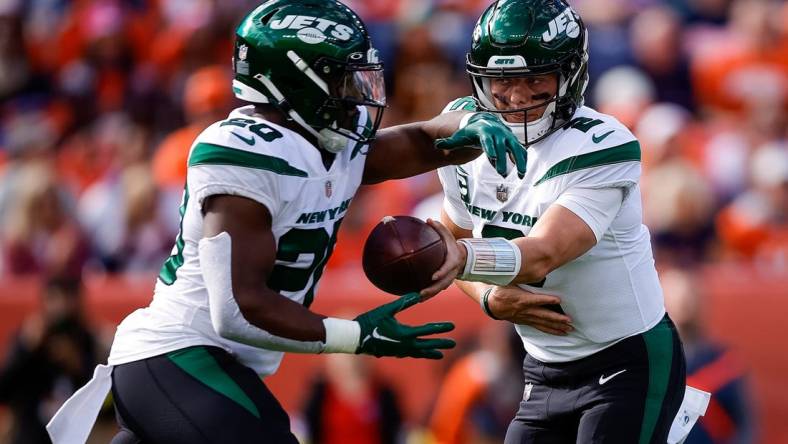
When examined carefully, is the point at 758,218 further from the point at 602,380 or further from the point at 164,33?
the point at 164,33

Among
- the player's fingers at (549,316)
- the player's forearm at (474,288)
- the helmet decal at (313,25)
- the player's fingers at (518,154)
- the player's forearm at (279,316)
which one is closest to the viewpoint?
the player's forearm at (279,316)

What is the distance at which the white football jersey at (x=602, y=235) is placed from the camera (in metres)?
3.86

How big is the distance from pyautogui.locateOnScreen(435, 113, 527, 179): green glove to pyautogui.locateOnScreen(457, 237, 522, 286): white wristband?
0.69 ft

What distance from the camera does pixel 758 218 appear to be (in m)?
7.25

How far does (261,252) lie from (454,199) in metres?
0.97

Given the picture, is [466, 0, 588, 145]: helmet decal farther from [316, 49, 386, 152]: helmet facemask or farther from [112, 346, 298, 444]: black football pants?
[112, 346, 298, 444]: black football pants

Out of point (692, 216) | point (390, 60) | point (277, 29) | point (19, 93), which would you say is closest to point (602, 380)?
point (277, 29)

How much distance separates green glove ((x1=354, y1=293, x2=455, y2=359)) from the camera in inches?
143

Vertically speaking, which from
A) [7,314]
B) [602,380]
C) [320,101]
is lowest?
[7,314]

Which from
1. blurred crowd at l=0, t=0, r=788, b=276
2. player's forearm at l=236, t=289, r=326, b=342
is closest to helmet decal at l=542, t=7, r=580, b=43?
player's forearm at l=236, t=289, r=326, b=342

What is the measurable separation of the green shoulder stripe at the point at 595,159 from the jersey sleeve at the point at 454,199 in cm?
46

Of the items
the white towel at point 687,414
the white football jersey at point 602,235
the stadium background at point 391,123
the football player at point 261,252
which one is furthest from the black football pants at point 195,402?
the stadium background at point 391,123

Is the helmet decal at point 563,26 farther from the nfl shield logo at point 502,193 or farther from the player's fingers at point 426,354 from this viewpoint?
the player's fingers at point 426,354

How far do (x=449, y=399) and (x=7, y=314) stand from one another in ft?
8.81
